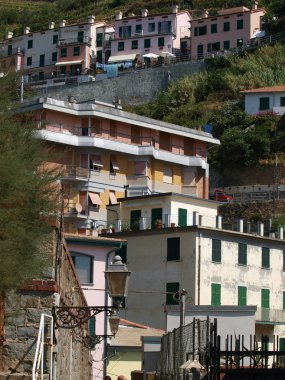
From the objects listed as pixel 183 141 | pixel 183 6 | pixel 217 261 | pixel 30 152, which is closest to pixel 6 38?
pixel 183 6

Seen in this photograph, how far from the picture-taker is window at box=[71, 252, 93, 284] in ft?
154

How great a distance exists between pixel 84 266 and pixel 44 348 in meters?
29.0

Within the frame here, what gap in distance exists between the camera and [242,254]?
62375mm

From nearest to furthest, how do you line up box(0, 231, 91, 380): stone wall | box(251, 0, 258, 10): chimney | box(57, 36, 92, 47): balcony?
box(0, 231, 91, 380): stone wall → box(251, 0, 258, 10): chimney → box(57, 36, 92, 47): balcony

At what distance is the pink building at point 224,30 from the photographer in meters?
→ 134

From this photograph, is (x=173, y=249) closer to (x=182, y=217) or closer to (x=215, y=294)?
(x=215, y=294)

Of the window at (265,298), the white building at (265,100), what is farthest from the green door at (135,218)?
the white building at (265,100)

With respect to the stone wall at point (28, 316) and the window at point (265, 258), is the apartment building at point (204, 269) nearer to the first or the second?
the window at point (265, 258)

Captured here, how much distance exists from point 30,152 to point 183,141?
75.6m

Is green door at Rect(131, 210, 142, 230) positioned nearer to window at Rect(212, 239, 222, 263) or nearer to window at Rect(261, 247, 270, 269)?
window at Rect(212, 239, 222, 263)

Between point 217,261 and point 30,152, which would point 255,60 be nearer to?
point 217,261

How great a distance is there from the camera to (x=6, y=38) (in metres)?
162

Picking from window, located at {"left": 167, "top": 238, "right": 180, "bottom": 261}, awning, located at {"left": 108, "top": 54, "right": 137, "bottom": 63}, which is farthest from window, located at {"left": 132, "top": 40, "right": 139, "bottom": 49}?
window, located at {"left": 167, "top": 238, "right": 180, "bottom": 261}

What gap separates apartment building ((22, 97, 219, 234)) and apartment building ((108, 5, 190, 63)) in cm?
4910
